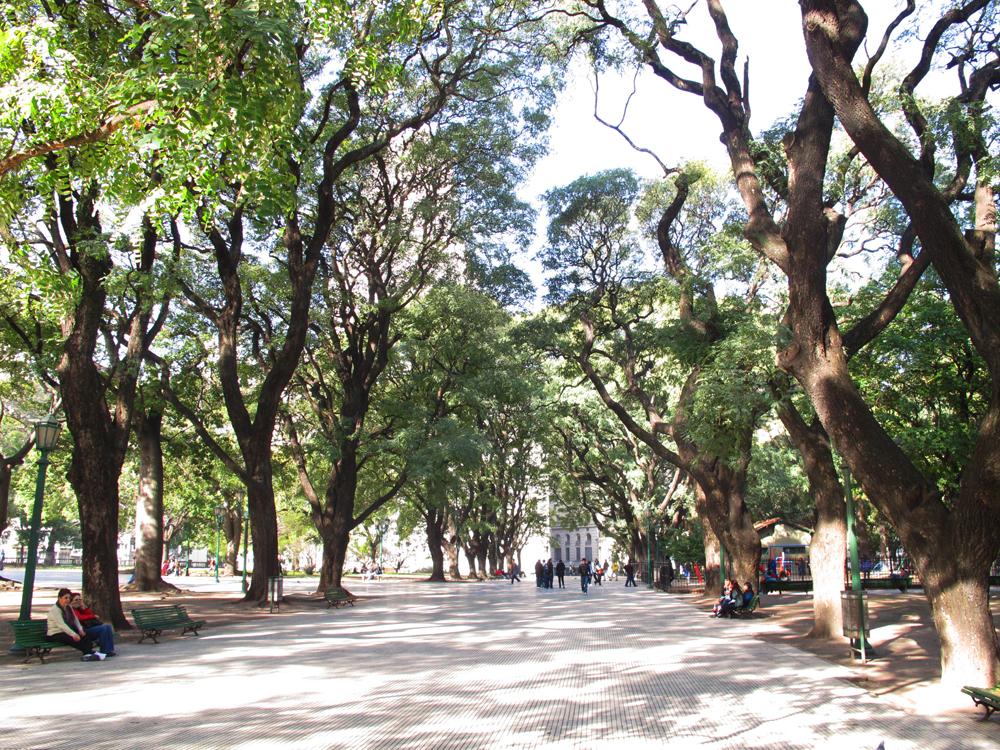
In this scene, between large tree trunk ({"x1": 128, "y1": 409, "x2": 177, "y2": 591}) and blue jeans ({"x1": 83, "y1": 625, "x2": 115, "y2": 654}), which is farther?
large tree trunk ({"x1": 128, "y1": 409, "x2": 177, "y2": 591})

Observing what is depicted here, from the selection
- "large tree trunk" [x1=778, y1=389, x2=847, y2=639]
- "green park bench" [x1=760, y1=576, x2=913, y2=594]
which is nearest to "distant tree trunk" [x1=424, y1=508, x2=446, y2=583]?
"green park bench" [x1=760, y1=576, x2=913, y2=594]

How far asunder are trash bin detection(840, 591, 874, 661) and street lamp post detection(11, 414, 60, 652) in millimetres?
11580

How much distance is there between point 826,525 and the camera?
12.6 metres

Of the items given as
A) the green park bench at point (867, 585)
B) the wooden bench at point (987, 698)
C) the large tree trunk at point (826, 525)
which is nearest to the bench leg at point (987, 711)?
the wooden bench at point (987, 698)

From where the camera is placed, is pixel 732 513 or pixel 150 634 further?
pixel 732 513

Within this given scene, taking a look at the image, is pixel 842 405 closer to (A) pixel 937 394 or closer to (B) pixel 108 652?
(B) pixel 108 652

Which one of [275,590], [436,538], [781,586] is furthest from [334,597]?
[436,538]

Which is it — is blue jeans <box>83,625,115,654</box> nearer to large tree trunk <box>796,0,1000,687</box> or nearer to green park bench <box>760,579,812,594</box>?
large tree trunk <box>796,0,1000,687</box>

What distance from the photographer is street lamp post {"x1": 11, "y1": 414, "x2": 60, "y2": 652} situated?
10.8 meters

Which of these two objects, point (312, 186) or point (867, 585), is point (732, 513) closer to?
point (867, 585)

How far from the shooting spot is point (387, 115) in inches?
762

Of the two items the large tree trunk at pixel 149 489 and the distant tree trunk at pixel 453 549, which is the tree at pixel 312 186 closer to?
the large tree trunk at pixel 149 489

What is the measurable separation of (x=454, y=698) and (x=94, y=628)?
6017 mm

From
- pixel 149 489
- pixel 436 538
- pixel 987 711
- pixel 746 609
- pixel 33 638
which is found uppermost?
pixel 149 489
